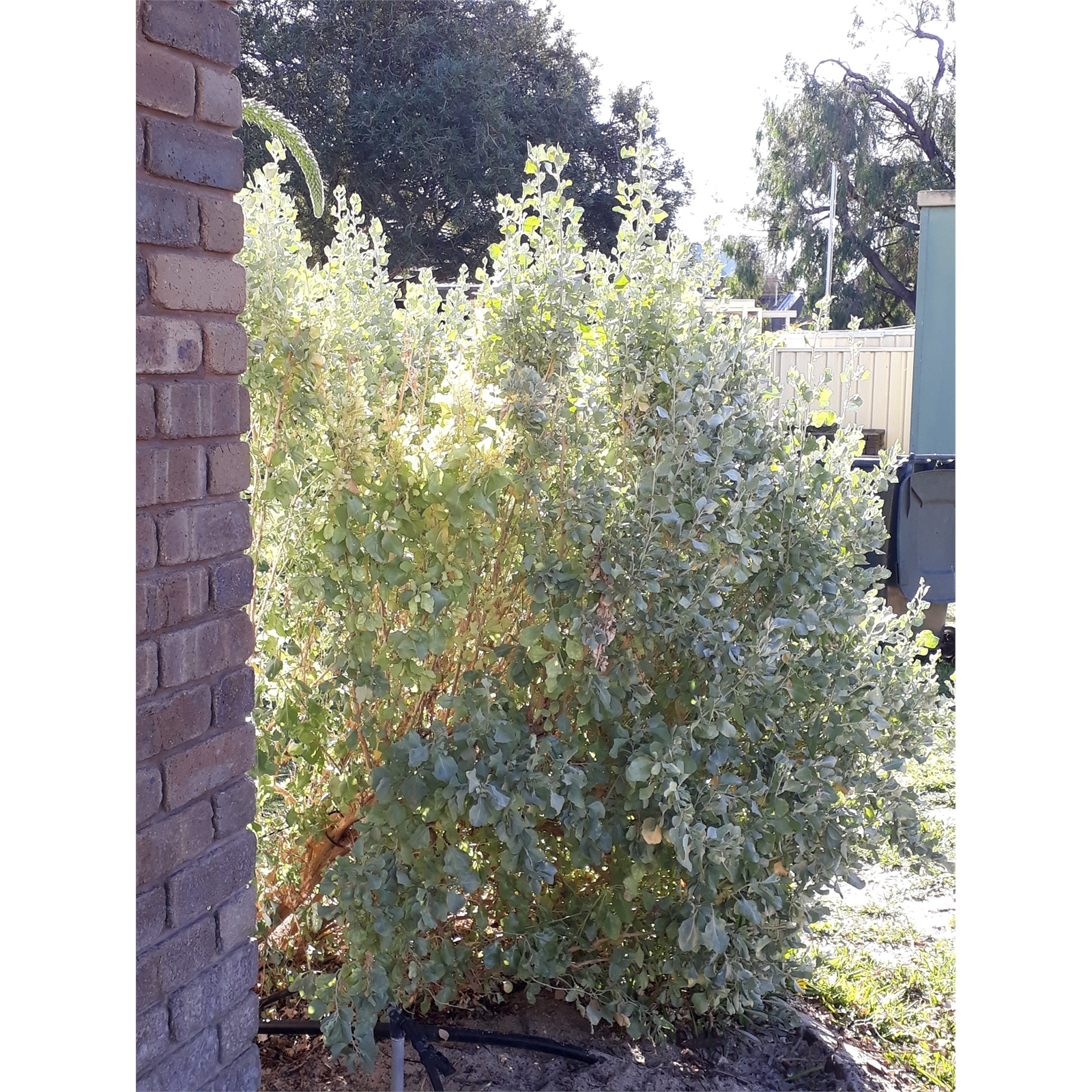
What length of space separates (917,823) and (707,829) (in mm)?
596

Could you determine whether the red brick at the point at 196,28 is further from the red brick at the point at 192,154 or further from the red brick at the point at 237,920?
the red brick at the point at 237,920

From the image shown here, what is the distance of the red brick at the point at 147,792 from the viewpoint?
138cm

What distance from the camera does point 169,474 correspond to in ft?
4.62

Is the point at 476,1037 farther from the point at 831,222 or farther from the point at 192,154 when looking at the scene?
the point at 831,222

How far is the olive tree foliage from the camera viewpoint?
1.95 m

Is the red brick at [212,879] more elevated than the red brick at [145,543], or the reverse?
Answer: the red brick at [145,543]

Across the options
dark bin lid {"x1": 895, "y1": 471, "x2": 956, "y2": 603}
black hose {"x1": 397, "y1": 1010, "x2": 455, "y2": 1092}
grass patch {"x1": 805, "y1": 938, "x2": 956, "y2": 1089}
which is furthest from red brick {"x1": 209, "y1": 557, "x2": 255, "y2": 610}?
dark bin lid {"x1": 895, "y1": 471, "x2": 956, "y2": 603}

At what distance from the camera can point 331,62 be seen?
15.5m

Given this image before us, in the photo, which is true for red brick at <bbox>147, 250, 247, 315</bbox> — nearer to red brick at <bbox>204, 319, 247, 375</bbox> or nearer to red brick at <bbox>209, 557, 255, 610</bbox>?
red brick at <bbox>204, 319, 247, 375</bbox>

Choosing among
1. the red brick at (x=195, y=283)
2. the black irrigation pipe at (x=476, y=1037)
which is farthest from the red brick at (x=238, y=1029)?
the red brick at (x=195, y=283)

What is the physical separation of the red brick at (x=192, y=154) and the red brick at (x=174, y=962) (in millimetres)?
1045

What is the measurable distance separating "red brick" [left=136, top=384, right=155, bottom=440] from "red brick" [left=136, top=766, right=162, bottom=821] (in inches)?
17.3
